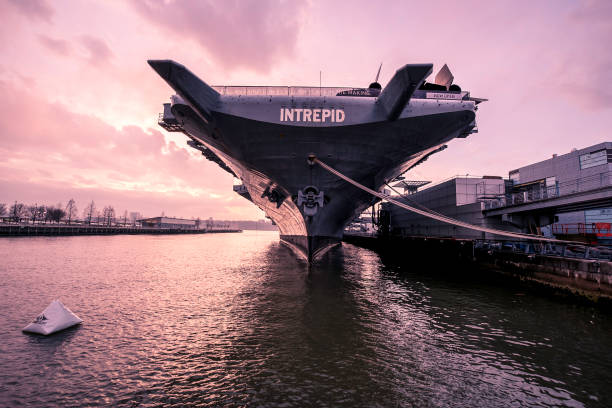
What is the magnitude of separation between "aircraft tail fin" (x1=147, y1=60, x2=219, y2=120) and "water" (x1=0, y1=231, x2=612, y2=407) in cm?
831

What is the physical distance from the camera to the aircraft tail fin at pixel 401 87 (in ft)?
32.7

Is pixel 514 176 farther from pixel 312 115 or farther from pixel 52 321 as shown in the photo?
pixel 52 321

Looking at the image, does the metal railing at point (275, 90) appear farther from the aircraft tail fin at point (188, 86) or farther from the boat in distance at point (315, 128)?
the aircraft tail fin at point (188, 86)

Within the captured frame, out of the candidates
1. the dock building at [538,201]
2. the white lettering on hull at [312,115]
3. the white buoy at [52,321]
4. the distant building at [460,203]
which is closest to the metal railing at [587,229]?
the dock building at [538,201]

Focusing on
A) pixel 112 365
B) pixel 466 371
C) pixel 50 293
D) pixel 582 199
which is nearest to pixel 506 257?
pixel 582 199

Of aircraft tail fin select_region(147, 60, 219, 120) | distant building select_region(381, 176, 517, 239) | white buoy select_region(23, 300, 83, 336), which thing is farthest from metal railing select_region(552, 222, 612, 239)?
white buoy select_region(23, 300, 83, 336)

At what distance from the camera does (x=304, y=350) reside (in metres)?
6.65

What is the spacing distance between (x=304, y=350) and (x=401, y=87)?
10.1m

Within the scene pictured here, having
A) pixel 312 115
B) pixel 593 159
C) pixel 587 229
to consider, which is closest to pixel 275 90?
pixel 312 115

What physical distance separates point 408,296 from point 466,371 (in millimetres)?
6837

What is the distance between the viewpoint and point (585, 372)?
5.94 metres

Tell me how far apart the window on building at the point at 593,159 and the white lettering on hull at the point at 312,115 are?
90.7ft

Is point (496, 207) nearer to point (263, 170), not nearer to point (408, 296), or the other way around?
point (408, 296)

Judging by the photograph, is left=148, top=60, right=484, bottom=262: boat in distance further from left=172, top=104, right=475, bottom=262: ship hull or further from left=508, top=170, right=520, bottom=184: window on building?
left=508, top=170, right=520, bottom=184: window on building
